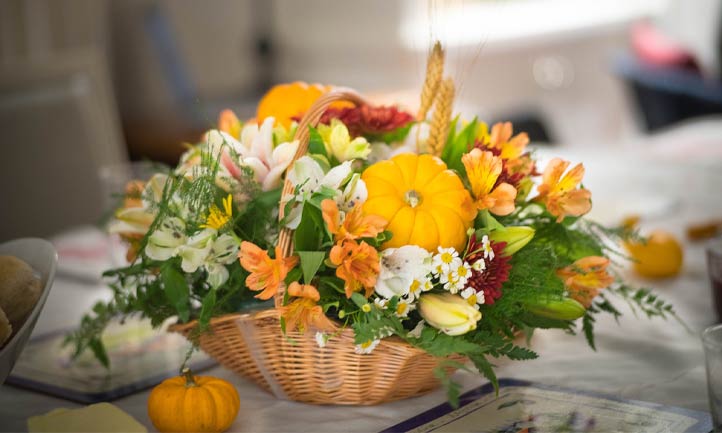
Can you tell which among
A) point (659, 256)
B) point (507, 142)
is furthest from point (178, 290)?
point (659, 256)

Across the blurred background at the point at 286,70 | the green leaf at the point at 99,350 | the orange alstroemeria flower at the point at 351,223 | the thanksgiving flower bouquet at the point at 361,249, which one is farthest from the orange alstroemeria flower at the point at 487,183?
the blurred background at the point at 286,70

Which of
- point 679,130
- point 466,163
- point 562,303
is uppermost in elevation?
point 466,163

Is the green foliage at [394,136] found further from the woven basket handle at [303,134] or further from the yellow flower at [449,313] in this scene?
the yellow flower at [449,313]

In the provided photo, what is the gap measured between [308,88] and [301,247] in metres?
0.26

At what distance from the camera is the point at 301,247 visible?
79 centimetres

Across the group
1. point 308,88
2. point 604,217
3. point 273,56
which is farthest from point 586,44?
point 308,88

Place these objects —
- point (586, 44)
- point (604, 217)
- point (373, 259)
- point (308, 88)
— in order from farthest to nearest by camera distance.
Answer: point (586, 44), point (604, 217), point (308, 88), point (373, 259)

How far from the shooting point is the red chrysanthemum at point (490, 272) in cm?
78

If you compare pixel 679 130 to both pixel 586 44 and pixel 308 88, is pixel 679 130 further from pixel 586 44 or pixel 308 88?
pixel 586 44

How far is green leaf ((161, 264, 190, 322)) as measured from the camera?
85cm

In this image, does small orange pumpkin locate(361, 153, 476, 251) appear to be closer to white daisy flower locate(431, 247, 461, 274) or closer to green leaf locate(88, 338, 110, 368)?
white daisy flower locate(431, 247, 461, 274)

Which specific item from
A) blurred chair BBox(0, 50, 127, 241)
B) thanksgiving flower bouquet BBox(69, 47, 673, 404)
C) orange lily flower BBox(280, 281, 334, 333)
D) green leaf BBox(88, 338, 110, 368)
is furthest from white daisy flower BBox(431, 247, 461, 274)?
blurred chair BBox(0, 50, 127, 241)

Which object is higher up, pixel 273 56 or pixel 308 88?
pixel 308 88

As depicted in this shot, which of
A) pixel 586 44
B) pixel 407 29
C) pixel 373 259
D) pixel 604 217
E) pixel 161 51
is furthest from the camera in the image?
pixel 586 44
